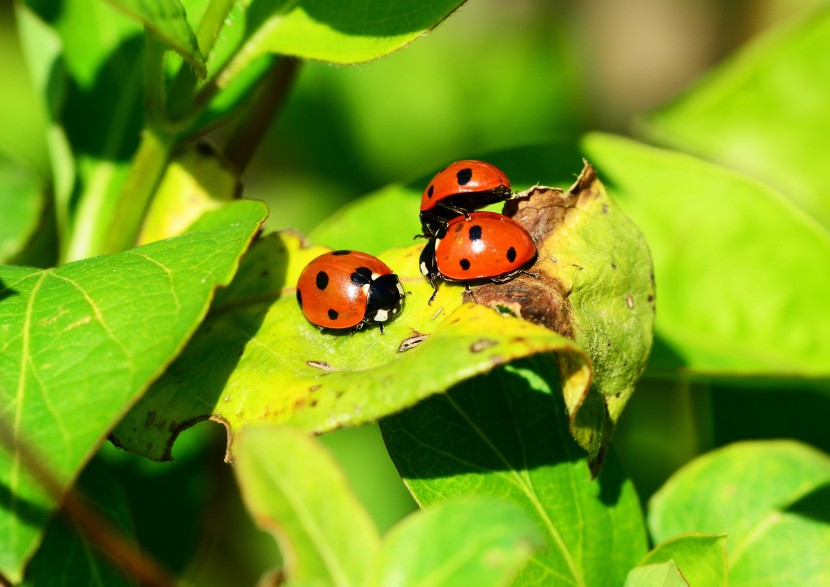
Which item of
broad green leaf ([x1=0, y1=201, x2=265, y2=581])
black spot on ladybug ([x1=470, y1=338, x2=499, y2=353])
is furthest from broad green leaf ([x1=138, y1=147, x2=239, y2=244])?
black spot on ladybug ([x1=470, y1=338, x2=499, y2=353])

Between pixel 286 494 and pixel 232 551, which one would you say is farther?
pixel 232 551

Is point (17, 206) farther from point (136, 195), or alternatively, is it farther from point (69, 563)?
point (69, 563)

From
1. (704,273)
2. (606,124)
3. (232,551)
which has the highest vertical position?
(606,124)

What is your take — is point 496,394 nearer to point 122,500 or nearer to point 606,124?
point 122,500

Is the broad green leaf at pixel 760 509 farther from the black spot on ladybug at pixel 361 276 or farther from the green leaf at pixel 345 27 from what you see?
the green leaf at pixel 345 27

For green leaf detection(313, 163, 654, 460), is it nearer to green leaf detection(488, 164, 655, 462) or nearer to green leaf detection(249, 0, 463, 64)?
green leaf detection(488, 164, 655, 462)

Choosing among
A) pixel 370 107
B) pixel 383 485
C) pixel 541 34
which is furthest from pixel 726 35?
pixel 383 485
